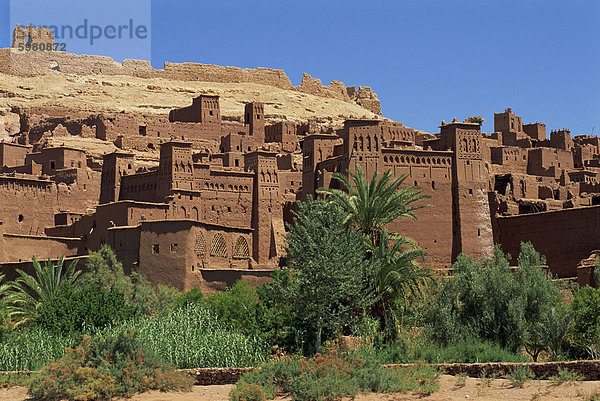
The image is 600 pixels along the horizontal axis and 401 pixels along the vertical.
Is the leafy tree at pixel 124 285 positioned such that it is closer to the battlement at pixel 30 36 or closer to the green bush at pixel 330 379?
the green bush at pixel 330 379

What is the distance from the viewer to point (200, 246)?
138ft

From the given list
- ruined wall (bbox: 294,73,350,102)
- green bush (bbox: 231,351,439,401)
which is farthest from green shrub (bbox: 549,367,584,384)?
ruined wall (bbox: 294,73,350,102)

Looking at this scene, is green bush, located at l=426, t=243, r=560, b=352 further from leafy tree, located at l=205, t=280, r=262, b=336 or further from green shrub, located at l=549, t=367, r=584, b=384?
leafy tree, located at l=205, t=280, r=262, b=336

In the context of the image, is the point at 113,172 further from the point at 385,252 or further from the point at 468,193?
the point at 385,252

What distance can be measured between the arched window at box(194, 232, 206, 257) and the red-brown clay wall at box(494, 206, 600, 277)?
47.3 feet

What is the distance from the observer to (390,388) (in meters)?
23.9

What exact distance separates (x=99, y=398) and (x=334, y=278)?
7340mm

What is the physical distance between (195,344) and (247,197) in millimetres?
22082

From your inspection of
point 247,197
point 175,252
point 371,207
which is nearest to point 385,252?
point 371,207

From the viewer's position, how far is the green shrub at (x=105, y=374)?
2527cm

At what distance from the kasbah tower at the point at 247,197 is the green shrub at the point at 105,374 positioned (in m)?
13.7

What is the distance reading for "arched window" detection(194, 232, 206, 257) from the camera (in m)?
42.0

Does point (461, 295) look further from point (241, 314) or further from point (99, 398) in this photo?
point (99, 398)

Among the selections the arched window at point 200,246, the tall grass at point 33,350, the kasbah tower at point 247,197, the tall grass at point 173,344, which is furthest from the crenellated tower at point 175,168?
the tall grass at point 33,350
